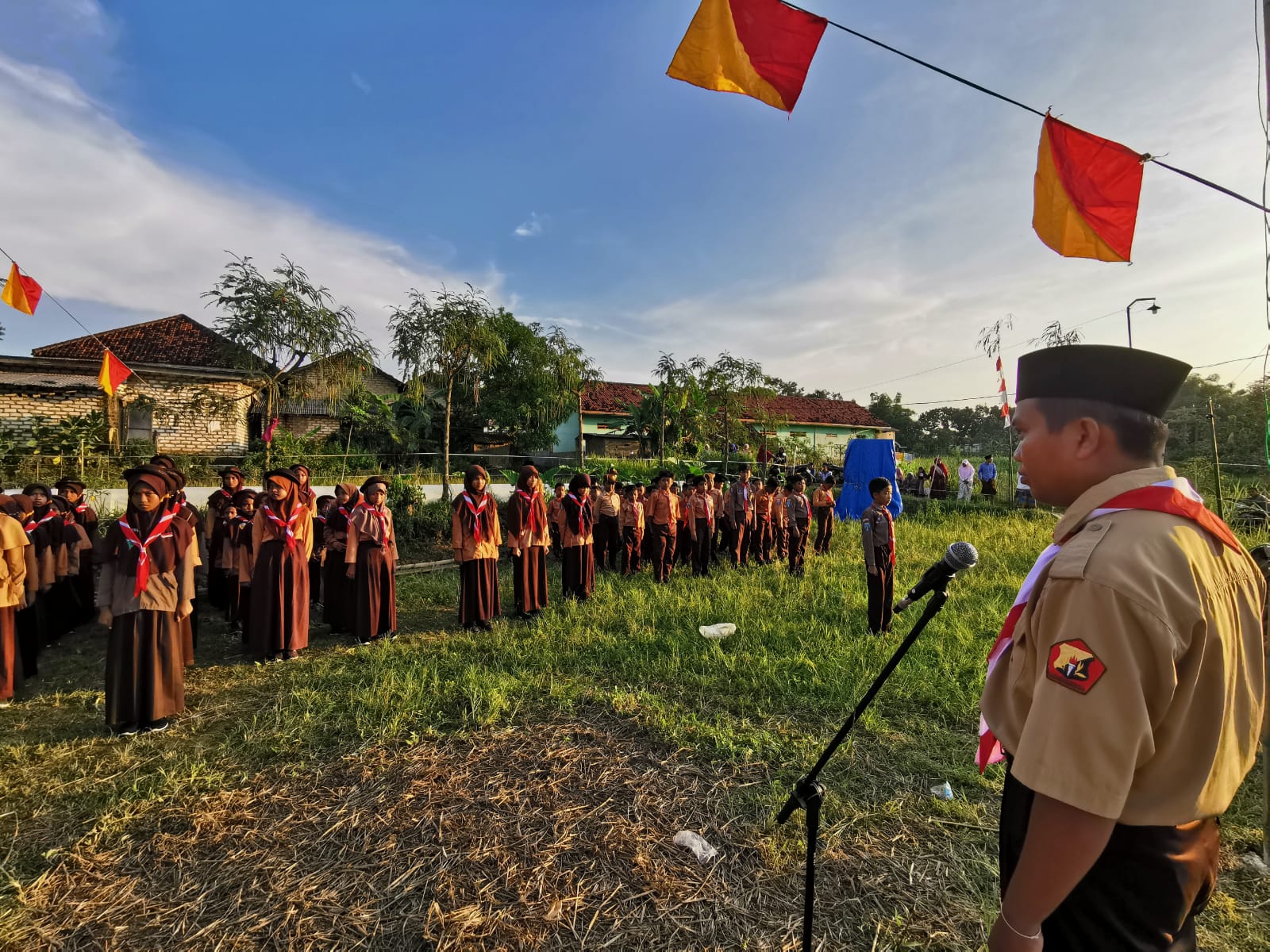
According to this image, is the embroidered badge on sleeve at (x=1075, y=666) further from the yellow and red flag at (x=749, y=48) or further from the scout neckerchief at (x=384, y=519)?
the scout neckerchief at (x=384, y=519)

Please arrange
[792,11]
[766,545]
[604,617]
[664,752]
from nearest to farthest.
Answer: [792,11]
[664,752]
[604,617]
[766,545]

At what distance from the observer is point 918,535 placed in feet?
42.3

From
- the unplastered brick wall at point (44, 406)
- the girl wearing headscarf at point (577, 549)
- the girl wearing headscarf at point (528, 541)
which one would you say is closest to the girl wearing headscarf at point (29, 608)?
the girl wearing headscarf at point (528, 541)

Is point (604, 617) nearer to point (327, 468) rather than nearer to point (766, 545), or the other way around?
point (766, 545)

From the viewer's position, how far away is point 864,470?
47.5 feet

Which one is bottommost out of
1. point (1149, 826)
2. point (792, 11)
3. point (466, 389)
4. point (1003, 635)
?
point (1149, 826)

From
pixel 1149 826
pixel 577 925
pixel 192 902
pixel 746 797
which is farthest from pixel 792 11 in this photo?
pixel 192 902

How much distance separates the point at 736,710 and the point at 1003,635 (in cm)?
345

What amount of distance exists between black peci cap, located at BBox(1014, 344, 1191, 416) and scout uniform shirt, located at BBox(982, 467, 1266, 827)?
0.66 ft

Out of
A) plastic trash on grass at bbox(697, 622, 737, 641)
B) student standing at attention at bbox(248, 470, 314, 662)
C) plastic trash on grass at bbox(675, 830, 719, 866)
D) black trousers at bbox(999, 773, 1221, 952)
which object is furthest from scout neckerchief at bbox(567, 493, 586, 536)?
black trousers at bbox(999, 773, 1221, 952)

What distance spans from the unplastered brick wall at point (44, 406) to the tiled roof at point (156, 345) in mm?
1449

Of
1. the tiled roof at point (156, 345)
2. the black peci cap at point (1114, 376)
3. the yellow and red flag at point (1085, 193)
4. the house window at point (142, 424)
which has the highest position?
the tiled roof at point (156, 345)

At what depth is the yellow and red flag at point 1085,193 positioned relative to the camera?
378 centimetres

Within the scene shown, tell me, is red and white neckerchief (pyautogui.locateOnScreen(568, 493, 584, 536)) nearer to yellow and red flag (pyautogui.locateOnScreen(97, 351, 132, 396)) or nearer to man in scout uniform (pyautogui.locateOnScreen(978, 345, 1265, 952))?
man in scout uniform (pyautogui.locateOnScreen(978, 345, 1265, 952))
